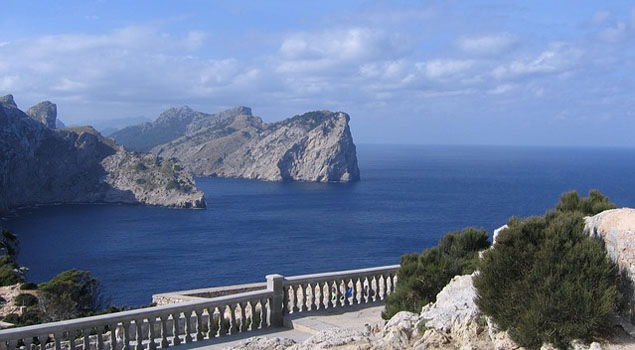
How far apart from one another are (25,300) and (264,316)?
21.4 meters

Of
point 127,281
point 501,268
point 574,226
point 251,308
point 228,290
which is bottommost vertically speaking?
point 127,281

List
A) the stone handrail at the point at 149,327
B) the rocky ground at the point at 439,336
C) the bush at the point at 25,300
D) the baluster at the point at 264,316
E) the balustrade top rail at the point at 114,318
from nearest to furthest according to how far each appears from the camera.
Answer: the rocky ground at the point at 439,336 < the balustrade top rail at the point at 114,318 < the stone handrail at the point at 149,327 < the baluster at the point at 264,316 < the bush at the point at 25,300

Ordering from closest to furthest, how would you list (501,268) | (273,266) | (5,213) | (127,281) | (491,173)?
(501,268) → (127,281) → (273,266) → (5,213) → (491,173)

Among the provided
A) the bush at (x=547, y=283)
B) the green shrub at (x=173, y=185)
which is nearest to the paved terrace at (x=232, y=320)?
the bush at (x=547, y=283)

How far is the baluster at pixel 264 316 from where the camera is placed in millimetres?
10602

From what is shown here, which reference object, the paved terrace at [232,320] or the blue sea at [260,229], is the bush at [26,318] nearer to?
the paved terrace at [232,320]

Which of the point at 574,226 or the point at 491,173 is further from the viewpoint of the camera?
the point at 491,173

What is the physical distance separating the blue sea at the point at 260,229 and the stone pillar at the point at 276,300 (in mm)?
51185

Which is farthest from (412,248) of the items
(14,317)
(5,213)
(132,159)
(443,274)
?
(132,159)

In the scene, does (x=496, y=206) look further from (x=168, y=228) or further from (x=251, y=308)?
(x=251, y=308)

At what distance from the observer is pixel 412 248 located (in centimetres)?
7869

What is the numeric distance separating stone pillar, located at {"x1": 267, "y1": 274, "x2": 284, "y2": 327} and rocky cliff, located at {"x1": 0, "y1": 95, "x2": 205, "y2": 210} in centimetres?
12862

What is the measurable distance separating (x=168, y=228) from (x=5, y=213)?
43732mm

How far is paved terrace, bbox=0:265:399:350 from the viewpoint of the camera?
8.42 meters
